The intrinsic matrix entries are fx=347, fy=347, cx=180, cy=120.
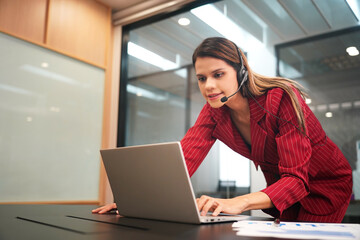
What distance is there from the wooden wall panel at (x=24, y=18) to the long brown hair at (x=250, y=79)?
1.86 m

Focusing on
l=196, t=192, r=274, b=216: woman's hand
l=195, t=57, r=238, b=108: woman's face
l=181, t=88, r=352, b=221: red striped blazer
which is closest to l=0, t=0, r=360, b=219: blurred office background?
l=181, t=88, r=352, b=221: red striped blazer

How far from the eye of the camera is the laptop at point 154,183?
0.88m

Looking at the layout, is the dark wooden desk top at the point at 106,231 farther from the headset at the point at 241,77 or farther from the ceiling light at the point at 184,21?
the ceiling light at the point at 184,21

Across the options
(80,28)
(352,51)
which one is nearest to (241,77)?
(352,51)

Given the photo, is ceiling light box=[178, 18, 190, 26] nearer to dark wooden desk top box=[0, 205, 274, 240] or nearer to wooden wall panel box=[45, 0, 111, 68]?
wooden wall panel box=[45, 0, 111, 68]

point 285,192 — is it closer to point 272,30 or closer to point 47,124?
point 272,30

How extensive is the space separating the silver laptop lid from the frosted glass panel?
2.01 m

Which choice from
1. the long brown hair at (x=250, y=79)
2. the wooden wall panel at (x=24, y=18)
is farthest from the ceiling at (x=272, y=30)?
→ the long brown hair at (x=250, y=79)

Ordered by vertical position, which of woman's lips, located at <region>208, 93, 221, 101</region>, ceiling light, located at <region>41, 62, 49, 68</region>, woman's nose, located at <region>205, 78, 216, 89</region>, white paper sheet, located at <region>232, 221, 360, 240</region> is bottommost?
white paper sheet, located at <region>232, 221, 360, 240</region>

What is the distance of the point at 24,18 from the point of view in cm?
298

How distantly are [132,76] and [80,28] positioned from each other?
2.30 ft

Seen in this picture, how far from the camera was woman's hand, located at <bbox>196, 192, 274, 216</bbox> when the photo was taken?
0.99 meters

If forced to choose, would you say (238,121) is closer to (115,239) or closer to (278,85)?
(278,85)

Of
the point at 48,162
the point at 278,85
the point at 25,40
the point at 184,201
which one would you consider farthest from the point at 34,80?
the point at 184,201
